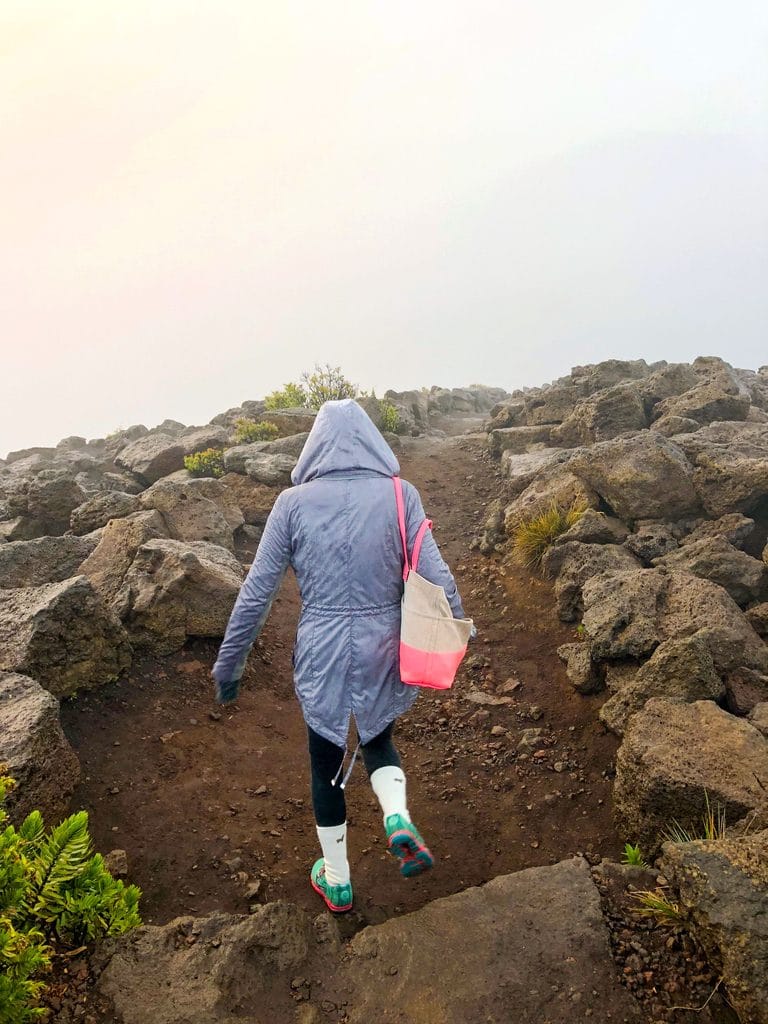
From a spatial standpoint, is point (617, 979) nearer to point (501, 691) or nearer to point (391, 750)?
point (391, 750)

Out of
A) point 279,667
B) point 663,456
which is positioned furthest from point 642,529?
point 279,667

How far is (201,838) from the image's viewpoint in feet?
15.2

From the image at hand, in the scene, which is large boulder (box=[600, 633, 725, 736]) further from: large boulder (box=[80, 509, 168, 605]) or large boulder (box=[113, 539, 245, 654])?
large boulder (box=[80, 509, 168, 605])

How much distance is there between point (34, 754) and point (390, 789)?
2.38m

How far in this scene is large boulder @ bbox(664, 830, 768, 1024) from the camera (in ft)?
9.40

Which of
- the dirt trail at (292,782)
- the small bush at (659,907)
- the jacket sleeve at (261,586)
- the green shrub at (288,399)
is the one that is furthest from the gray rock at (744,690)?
Answer: the green shrub at (288,399)

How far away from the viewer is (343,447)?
3.66 m

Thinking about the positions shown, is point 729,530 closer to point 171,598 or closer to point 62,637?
point 171,598

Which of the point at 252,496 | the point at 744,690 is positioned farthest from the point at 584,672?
the point at 252,496

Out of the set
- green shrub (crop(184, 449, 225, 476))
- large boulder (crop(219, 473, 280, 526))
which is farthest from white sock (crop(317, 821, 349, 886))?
green shrub (crop(184, 449, 225, 476))

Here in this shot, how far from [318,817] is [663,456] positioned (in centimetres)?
670

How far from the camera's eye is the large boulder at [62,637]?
17.8ft

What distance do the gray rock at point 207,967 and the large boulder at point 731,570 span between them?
Answer: 16.7ft

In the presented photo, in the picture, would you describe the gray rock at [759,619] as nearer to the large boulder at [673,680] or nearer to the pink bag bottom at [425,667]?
the large boulder at [673,680]
